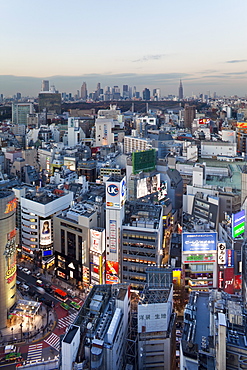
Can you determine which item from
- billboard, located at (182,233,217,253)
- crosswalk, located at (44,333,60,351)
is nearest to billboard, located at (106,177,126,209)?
billboard, located at (182,233,217,253)

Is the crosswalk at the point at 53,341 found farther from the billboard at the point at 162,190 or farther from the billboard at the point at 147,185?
the billboard at the point at 162,190

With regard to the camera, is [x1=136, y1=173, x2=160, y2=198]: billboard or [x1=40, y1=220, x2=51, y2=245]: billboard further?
[x1=136, y1=173, x2=160, y2=198]: billboard

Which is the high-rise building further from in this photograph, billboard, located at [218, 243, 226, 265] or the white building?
billboard, located at [218, 243, 226, 265]

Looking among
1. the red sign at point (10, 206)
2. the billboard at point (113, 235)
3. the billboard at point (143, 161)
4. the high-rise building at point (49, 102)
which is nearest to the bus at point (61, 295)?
the billboard at point (113, 235)

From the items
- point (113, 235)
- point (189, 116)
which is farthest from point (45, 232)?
point (189, 116)

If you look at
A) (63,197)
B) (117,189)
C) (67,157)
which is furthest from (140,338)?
(67,157)

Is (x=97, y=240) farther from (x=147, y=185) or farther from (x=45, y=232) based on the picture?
(x=147, y=185)

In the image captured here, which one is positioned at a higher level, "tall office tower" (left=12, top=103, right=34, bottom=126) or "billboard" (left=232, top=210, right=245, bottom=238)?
"tall office tower" (left=12, top=103, right=34, bottom=126)

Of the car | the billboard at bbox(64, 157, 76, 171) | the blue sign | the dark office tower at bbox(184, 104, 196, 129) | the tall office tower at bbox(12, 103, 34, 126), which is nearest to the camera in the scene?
the blue sign
